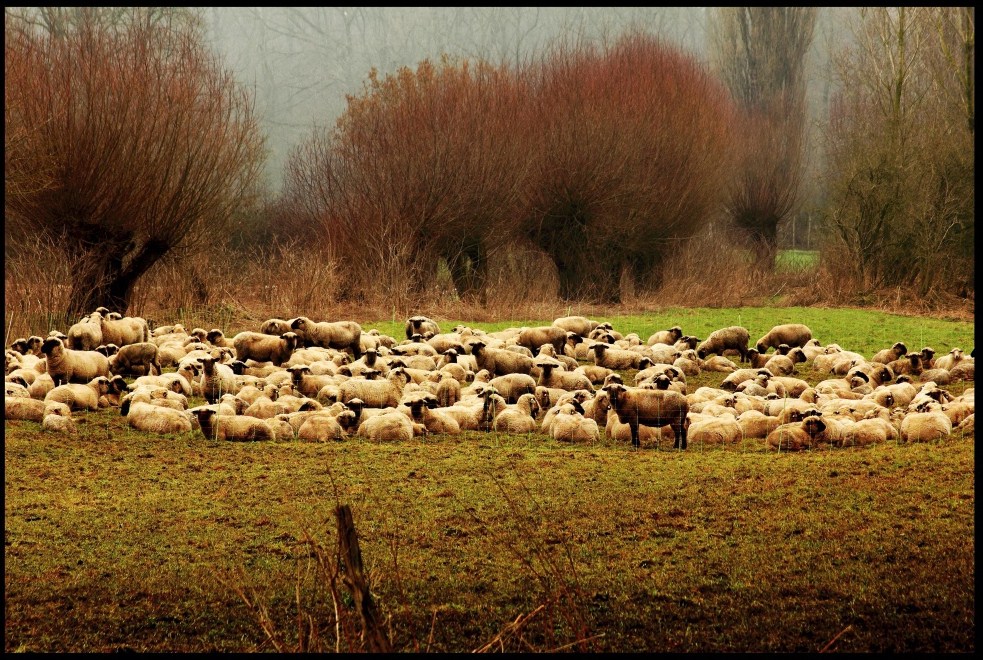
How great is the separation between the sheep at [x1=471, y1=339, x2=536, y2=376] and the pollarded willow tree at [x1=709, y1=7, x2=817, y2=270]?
25787 millimetres

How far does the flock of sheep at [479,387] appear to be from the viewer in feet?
26.5

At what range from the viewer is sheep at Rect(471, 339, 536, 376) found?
11789 mm

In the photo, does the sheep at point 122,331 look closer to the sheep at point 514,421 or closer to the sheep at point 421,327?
the sheep at point 421,327

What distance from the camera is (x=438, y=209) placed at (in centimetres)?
2323

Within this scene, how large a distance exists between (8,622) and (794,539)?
366 cm

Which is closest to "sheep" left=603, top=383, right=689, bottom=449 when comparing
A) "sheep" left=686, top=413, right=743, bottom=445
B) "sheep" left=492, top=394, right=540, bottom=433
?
"sheep" left=686, top=413, right=743, bottom=445

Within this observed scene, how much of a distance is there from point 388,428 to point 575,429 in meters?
1.55

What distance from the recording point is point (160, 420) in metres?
8.35

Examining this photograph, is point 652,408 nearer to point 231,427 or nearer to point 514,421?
point 514,421

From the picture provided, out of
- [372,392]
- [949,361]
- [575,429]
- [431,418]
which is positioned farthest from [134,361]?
[949,361]

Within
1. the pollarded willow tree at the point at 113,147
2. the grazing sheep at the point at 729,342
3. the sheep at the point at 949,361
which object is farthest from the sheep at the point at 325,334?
the sheep at the point at 949,361

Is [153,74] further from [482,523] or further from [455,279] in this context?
[482,523]

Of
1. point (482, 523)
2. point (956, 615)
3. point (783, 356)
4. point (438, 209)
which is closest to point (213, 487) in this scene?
point (482, 523)

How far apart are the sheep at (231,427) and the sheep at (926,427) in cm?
501
